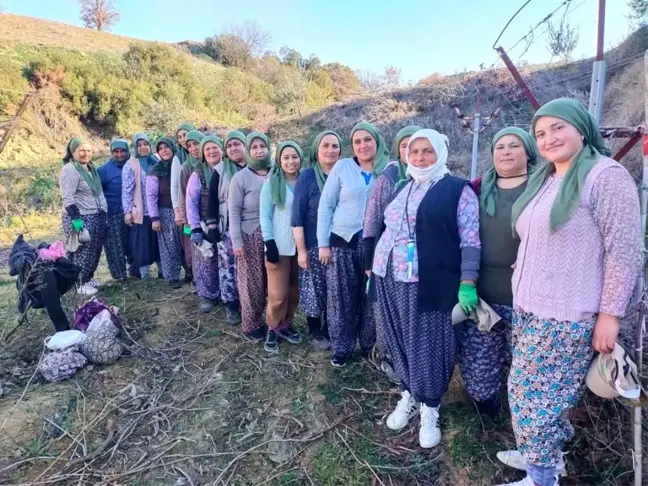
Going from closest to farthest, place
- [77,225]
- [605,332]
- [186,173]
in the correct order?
[605,332] → [186,173] → [77,225]

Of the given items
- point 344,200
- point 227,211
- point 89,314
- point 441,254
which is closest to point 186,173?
point 227,211

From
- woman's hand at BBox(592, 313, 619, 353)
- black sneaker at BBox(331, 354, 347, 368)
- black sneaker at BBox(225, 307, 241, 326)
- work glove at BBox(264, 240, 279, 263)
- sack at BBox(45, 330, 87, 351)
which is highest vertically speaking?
work glove at BBox(264, 240, 279, 263)

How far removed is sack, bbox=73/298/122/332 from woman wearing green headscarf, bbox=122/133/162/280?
1151 mm

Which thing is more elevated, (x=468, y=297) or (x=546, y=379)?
(x=468, y=297)

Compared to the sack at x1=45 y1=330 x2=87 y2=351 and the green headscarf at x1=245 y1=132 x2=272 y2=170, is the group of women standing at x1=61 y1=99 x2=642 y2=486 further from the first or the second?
the sack at x1=45 y1=330 x2=87 y2=351

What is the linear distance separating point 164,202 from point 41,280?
156cm

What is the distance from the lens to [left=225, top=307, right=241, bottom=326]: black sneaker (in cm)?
390

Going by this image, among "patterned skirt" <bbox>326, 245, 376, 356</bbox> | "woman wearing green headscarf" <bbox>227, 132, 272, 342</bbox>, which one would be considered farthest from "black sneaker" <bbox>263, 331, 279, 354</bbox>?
"patterned skirt" <bbox>326, 245, 376, 356</bbox>

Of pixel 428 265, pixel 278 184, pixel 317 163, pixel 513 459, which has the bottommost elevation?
pixel 513 459

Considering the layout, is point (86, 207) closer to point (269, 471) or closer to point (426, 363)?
point (269, 471)

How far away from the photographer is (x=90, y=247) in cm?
454

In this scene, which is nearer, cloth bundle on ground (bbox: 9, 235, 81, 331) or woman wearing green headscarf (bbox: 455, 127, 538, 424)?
woman wearing green headscarf (bbox: 455, 127, 538, 424)

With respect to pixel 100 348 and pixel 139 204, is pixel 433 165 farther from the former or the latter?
pixel 139 204

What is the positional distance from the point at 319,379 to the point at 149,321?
6.41 feet
